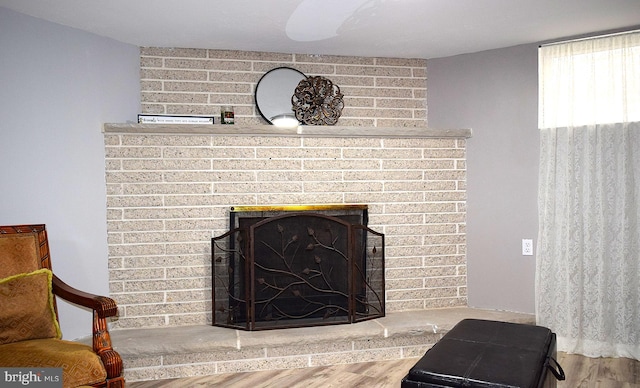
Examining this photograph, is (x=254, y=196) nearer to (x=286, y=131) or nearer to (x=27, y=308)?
(x=286, y=131)

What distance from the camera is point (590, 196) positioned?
3258 millimetres

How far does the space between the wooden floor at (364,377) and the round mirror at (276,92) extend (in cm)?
165

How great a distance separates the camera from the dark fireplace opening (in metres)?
3.30

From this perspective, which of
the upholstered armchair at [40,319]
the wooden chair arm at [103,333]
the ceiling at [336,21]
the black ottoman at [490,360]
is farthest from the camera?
the ceiling at [336,21]

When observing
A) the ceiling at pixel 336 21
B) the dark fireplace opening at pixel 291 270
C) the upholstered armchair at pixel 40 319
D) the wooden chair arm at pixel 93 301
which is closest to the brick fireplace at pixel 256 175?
the dark fireplace opening at pixel 291 270

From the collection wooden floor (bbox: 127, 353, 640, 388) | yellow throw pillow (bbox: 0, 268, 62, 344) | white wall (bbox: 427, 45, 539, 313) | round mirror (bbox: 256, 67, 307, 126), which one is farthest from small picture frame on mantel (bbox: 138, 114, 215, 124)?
white wall (bbox: 427, 45, 539, 313)

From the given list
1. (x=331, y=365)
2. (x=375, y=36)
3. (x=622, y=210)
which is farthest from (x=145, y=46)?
(x=622, y=210)

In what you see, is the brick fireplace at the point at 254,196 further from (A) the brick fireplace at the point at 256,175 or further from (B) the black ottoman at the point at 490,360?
(B) the black ottoman at the point at 490,360

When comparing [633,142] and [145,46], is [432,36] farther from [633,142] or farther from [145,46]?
[145,46]

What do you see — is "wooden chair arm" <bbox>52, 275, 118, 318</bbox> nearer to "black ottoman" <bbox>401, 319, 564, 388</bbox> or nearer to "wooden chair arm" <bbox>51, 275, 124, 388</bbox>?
"wooden chair arm" <bbox>51, 275, 124, 388</bbox>

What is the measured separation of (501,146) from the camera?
143 inches

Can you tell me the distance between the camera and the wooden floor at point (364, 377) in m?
2.83

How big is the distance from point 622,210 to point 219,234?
8.31 ft

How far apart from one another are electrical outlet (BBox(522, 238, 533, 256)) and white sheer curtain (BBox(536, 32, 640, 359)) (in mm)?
116
